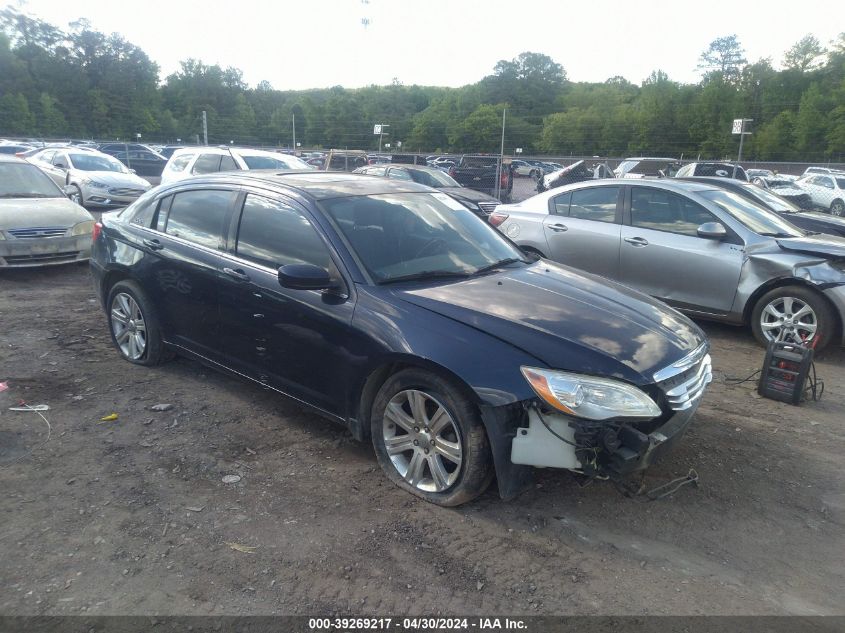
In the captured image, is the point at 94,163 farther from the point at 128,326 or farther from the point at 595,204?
the point at 595,204

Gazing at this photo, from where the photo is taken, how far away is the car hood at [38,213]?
8.48 metres

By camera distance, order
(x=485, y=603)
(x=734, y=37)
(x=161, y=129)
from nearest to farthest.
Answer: (x=485, y=603)
(x=161, y=129)
(x=734, y=37)

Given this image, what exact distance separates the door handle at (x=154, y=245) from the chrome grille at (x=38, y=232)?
14.5ft

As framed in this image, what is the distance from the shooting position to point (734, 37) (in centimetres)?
9381

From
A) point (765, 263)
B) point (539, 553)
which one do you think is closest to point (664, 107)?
point (765, 263)

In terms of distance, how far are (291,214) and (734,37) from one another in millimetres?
108177

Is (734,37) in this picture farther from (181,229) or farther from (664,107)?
(181,229)

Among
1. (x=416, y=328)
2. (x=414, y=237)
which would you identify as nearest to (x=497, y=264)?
(x=414, y=237)

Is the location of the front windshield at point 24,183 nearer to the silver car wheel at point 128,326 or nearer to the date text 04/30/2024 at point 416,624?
the silver car wheel at point 128,326

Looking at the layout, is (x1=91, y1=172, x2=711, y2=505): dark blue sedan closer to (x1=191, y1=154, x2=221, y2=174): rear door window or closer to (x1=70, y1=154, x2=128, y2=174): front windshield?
(x1=191, y1=154, x2=221, y2=174): rear door window

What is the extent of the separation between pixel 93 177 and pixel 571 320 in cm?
1501

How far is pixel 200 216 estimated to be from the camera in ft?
16.0

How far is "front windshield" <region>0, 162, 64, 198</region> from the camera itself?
9.26 m

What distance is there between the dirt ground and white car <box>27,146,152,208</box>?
1175 cm
